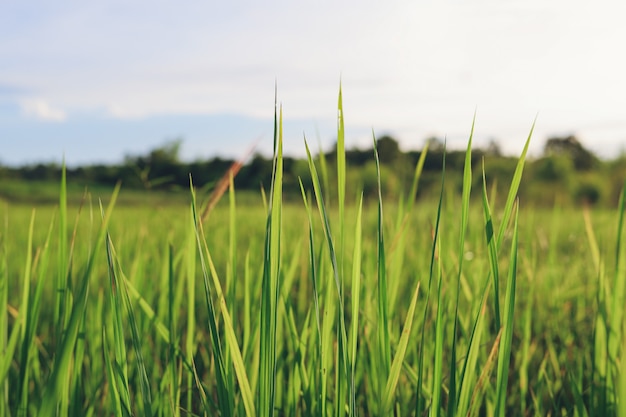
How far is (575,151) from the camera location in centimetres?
1825

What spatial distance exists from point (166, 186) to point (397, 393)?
0.83 m

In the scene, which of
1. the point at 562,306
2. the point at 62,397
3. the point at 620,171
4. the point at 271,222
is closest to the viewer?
the point at 271,222

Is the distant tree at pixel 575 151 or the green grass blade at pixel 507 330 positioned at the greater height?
the distant tree at pixel 575 151

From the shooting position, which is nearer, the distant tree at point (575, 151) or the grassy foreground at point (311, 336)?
the grassy foreground at point (311, 336)

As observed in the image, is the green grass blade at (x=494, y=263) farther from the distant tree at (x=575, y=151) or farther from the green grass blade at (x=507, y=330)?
the distant tree at (x=575, y=151)

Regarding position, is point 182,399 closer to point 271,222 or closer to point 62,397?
point 62,397

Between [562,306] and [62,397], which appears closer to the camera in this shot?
[62,397]

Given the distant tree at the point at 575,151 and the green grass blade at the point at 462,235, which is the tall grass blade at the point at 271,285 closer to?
the green grass blade at the point at 462,235

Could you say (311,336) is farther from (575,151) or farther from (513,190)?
(575,151)

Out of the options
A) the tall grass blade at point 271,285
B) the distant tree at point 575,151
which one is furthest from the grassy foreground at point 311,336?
the distant tree at point 575,151

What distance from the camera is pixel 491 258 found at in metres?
0.46

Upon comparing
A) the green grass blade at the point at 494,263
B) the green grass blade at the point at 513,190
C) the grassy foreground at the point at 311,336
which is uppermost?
the green grass blade at the point at 513,190

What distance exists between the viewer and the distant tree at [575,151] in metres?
16.3

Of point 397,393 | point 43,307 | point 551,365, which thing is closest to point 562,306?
point 551,365
